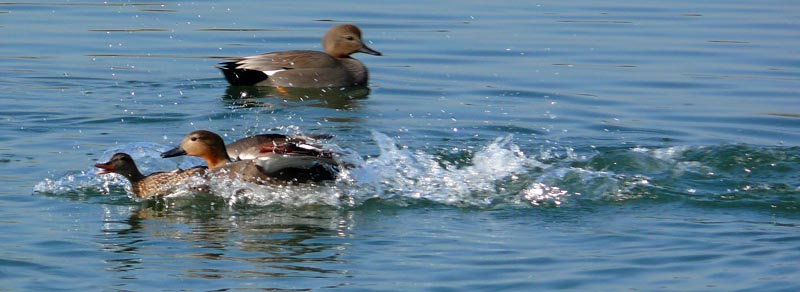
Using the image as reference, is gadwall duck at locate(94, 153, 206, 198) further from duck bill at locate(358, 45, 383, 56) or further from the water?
duck bill at locate(358, 45, 383, 56)

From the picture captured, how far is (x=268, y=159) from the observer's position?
9867mm

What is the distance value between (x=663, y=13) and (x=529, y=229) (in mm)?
10834

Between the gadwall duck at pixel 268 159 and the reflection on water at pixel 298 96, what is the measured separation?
333 centimetres

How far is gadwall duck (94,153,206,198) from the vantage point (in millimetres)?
9750

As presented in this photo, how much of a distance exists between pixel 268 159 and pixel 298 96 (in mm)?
4643

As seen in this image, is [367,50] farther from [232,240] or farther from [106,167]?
[232,240]

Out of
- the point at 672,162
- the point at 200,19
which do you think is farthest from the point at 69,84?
the point at 672,162

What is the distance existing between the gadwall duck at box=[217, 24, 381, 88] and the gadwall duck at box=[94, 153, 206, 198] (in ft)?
15.2

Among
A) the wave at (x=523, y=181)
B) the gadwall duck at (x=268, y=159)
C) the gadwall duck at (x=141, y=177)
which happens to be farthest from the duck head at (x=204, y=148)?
the wave at (x=523, y=181)

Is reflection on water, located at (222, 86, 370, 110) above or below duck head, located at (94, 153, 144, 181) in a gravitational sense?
below

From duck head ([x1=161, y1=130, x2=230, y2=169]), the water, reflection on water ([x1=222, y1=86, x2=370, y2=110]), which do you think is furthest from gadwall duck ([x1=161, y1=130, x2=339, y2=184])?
reflection on water ([x1=222, y1=86, x2=370, y2=110])

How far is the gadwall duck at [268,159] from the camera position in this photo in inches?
388

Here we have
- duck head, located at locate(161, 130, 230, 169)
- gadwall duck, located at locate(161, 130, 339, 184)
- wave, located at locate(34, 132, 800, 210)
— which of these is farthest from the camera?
duck head, located at locate(161, 130, 230, 169)

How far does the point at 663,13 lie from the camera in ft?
62.4
